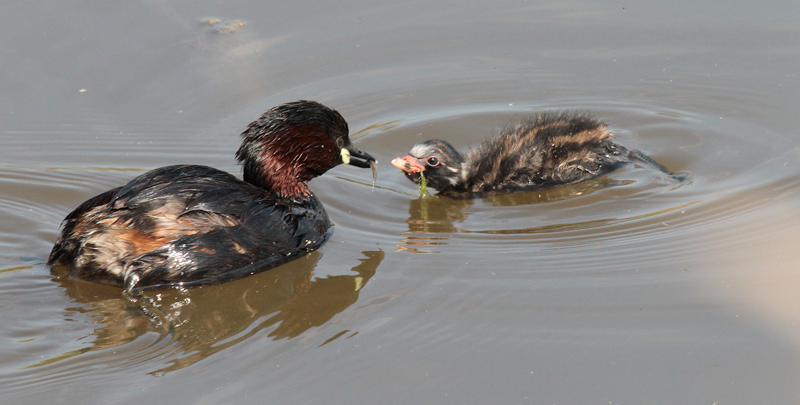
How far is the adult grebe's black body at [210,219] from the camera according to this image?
5.32m

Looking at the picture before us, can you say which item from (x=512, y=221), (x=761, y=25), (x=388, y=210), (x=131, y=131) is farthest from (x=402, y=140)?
(x=761, y=25)

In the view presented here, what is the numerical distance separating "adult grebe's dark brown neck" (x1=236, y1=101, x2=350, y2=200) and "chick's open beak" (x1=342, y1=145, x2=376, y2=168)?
0.15 metres

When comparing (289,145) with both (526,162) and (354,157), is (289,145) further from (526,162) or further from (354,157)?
(526,162)

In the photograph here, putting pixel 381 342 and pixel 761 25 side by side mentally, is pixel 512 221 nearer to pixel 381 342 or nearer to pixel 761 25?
pixel 381 342

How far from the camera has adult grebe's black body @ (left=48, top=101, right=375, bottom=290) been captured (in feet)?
17.5

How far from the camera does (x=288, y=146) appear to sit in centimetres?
608

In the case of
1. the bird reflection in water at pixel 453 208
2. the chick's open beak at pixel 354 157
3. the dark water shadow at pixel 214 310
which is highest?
the chick's open beak at pixel 354 157

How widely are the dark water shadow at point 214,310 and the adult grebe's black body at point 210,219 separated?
10 centimetres

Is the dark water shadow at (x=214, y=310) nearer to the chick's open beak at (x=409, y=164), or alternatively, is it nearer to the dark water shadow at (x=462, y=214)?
the dark water shadow at (x=462, y=214)

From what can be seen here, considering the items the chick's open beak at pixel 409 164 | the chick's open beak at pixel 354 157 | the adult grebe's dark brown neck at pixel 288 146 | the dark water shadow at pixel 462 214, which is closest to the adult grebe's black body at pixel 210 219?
the adult grebe's dark brown neck at pixel 288 146

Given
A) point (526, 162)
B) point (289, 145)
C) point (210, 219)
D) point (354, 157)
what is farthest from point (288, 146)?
point (526, 162)

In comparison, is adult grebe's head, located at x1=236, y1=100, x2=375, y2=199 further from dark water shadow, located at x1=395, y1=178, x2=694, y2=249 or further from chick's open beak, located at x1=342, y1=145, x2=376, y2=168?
dark water shadow, located at x1=395, y1=178, x2=694, y2=249

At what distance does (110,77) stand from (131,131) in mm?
805

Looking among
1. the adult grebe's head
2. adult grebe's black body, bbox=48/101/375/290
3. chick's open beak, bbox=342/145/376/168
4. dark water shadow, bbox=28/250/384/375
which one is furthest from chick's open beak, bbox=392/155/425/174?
dark water shadow, bbox=28/250/384/375
